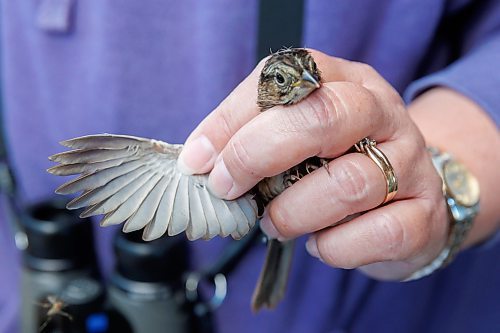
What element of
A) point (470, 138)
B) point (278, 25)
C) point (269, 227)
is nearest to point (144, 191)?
point (269, 227)

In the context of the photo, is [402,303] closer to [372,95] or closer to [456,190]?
[456,190]

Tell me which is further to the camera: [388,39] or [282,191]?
[388,39]

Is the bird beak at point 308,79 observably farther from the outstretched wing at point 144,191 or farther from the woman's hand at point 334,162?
the outstretched wing at point 144,191

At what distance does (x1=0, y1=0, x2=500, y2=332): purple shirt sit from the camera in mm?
837

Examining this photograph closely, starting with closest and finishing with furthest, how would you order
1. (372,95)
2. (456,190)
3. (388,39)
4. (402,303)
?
(372,95) → (456,190) → (388,39) → (402,303)


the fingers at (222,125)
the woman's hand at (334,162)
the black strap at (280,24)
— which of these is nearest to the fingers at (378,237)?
the woman's hand at (334,162)

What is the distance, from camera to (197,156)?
589 mm

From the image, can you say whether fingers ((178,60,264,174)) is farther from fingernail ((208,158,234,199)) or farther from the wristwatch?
the wristwatch

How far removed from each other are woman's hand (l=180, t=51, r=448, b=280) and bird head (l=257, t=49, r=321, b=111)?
0.01 meters

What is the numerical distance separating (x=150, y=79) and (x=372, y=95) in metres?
0.40

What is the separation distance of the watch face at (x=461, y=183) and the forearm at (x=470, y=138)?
1 centimetres

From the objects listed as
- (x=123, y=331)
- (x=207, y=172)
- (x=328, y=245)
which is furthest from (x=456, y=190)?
(x=123, y=331)

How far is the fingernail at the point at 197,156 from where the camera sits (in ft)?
1.93

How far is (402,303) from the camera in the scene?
100 centimetres
